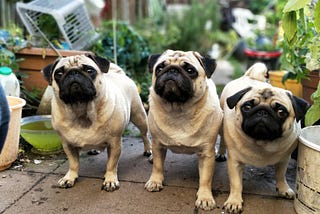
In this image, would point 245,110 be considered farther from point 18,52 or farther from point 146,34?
point 146,34

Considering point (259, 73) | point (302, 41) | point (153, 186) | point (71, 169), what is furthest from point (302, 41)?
point (71, 169)

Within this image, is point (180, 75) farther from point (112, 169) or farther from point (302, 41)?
point (302, 41)

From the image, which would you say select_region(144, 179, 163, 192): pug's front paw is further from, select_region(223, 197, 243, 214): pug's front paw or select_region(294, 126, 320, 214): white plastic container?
select_region(294, 126, 320, 214): white plastic container

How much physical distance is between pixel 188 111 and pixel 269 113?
0.56m

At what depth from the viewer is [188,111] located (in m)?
2.66

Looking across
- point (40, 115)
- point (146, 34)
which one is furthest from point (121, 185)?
point (146, 34)

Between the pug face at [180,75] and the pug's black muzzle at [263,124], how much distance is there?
0.40 metres

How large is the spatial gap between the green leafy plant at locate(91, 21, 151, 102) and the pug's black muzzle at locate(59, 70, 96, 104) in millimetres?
2196

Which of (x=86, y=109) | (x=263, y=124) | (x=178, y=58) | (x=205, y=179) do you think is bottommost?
(x=205, y=179)

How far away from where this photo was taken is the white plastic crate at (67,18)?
4277 mm

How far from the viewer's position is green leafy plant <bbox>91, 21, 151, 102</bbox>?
498 cm

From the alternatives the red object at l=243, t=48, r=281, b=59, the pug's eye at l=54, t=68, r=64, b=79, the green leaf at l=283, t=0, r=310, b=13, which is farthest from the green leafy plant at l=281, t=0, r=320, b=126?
the red object at l=243, t=48, r=281, b=59

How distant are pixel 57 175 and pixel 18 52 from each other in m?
1.72

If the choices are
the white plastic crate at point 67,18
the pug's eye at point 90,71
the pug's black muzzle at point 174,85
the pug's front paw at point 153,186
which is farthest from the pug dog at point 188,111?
the white plastic crate at point 67,18
